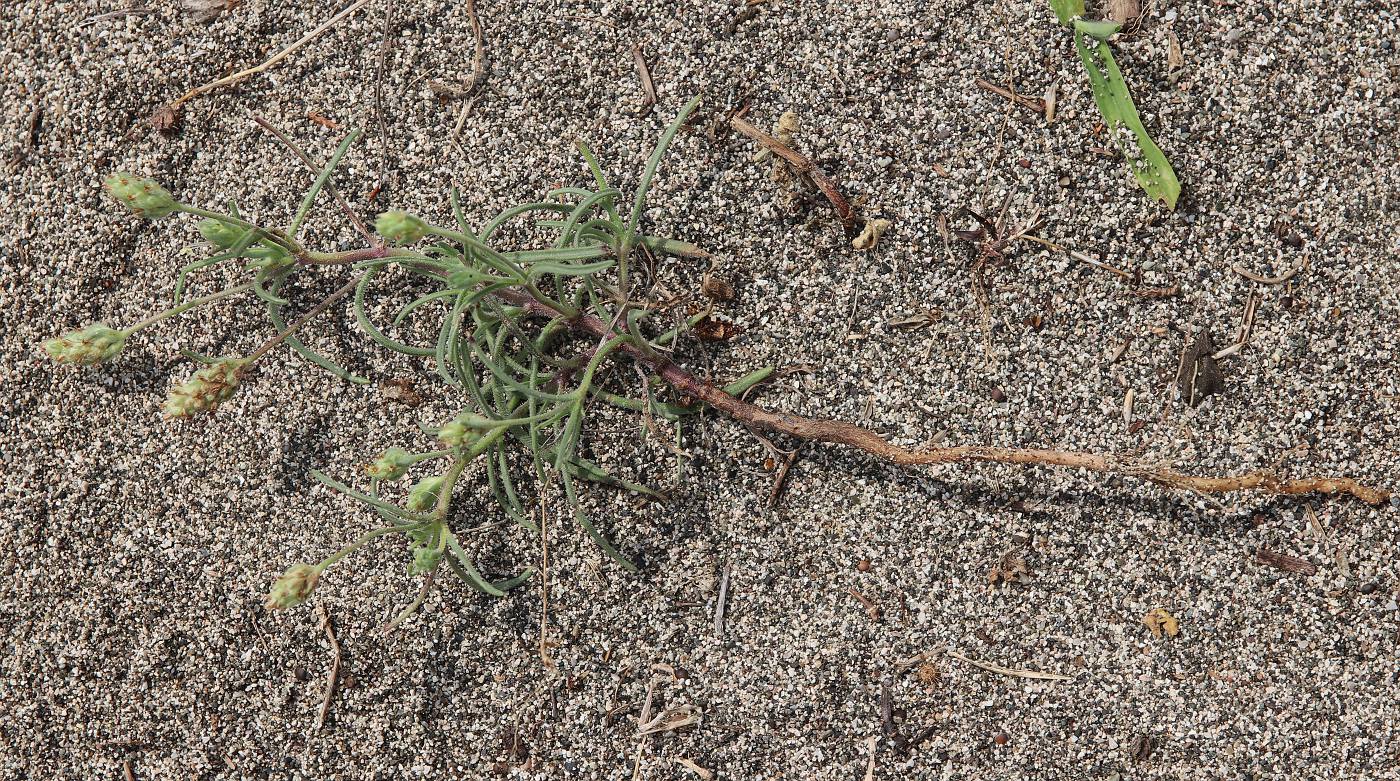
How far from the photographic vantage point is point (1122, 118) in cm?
171

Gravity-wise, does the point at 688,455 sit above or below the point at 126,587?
above

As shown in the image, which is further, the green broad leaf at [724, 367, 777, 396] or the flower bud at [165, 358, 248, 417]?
the green broad leaf at [724, 367, 777, 396]

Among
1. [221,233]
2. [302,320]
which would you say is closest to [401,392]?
[302,320]

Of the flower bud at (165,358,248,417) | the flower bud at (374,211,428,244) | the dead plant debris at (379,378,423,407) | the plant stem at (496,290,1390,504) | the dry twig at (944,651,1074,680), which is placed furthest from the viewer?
the dead plant debris at (379,378,423,407)

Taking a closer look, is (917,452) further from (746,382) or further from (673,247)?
(673,247)

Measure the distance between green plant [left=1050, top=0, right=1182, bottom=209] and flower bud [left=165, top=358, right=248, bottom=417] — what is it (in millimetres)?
1543

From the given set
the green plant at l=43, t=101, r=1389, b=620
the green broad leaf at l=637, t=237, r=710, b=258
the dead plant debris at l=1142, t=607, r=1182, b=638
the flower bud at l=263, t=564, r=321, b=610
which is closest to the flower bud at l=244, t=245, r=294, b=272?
the green plant at l=43, t=101, r=1389, b=620

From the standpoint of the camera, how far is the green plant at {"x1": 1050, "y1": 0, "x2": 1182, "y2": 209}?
1.70m

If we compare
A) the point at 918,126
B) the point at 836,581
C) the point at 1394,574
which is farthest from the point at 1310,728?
the point at 918,126

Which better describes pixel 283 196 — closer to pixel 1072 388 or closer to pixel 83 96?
pixel 83 96

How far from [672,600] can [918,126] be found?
100 cm

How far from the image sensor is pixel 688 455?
5.86 feet

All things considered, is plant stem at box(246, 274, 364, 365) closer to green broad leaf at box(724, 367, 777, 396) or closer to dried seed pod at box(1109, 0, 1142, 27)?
green broad leaf at box(724, 367, 777, 396)

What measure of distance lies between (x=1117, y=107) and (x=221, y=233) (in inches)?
59.6
